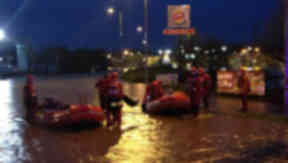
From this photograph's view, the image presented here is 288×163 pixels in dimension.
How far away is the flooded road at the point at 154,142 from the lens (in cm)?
702

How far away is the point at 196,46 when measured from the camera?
120ft

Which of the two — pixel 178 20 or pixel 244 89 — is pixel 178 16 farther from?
pixel 244 89

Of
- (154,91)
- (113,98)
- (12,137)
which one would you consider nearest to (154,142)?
(113,98)

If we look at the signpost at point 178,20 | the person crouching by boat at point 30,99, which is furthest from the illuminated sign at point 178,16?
the person crouching by boat at point 30,99

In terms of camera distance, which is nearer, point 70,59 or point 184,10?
point 184,10

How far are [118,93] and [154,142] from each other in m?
2.53

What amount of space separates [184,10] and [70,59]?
182 feet

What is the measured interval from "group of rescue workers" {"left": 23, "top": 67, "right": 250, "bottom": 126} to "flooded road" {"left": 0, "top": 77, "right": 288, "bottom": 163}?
0.49m

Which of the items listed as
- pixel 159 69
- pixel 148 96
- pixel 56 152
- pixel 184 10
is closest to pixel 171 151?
pixel 56 152

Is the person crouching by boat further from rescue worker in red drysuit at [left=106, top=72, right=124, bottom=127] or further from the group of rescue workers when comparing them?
rescue worker in red drysuit at [left=106, top=72, right=124, bottom=127]

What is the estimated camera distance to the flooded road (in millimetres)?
7016

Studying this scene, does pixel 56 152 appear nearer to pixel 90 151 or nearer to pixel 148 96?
pixel 90 151

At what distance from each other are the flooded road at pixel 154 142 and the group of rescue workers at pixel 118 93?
1.61 feet

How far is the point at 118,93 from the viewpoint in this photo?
10336mm
